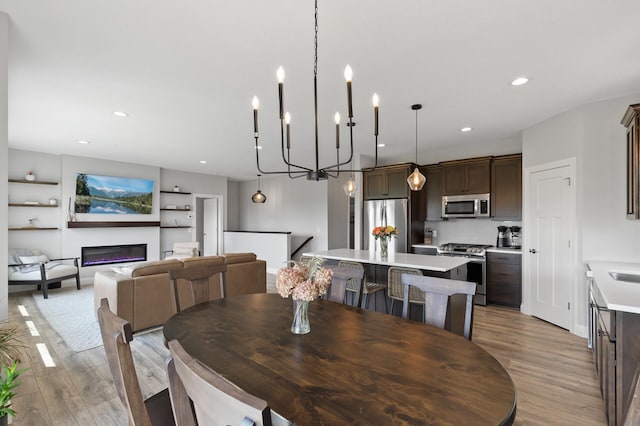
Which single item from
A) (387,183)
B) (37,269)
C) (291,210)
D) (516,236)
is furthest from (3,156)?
(291,210)

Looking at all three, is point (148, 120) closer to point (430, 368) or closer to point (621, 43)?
point (430, 368)

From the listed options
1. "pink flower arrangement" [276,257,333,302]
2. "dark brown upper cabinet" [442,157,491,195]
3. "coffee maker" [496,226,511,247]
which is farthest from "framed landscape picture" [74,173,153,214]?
"coffee maker" [496,226,511,247]

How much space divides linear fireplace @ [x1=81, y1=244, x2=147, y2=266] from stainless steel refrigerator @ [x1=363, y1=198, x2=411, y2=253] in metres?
5.45

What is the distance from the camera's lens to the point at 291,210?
9000 mm

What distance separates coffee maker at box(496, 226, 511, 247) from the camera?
5.07m

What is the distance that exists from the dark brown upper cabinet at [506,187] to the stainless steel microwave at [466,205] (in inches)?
5.2

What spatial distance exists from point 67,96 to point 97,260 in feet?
15.5

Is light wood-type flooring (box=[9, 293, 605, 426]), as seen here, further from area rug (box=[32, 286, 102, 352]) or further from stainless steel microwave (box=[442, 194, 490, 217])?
stainless steel microwave (box=[442, 194, 490, 217])

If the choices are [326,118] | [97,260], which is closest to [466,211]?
[326,118]

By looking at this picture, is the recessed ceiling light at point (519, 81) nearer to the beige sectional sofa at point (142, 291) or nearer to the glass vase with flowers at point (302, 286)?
the glass vase with flowers at point (302, 286)

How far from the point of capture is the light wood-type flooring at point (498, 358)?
216 cm

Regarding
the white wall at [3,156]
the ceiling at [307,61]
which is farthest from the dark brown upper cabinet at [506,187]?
the white wall at [3,156]

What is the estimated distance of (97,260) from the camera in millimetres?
6805

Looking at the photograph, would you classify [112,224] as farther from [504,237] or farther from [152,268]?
[504,237]
